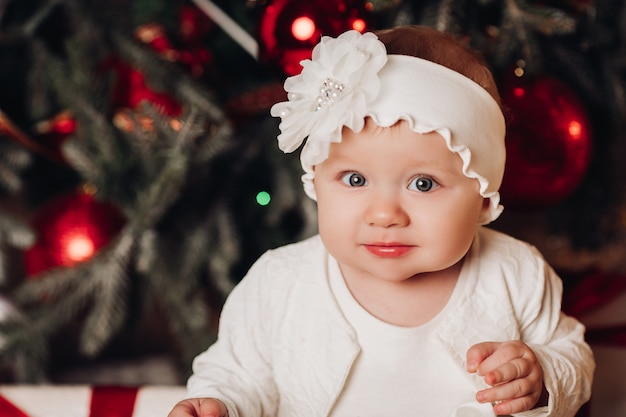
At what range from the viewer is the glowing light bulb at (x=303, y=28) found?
3.35ft

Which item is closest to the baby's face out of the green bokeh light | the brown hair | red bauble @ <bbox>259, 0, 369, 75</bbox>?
the brown hair

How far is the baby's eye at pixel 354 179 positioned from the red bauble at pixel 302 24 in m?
0.30

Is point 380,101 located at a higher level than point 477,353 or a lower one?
higher

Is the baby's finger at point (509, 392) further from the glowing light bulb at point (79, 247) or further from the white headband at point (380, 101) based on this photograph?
the glowing light bulb at point (79, 247)

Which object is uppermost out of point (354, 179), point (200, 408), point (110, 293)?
point (354, 179)

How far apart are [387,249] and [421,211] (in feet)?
0.17

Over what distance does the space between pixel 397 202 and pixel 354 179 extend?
0.17ft

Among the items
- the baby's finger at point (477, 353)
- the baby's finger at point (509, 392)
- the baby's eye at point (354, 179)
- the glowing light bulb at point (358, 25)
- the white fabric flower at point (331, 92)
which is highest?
the white fabric flower at point (331, 92)

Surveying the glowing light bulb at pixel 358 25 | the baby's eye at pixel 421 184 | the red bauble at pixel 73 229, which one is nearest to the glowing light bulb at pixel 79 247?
the red bauble at pixel 73 229

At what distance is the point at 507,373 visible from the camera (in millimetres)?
754

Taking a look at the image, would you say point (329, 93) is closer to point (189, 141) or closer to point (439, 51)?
point (439, 51)

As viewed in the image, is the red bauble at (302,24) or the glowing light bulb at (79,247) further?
the glowing light bulb at (79,247)

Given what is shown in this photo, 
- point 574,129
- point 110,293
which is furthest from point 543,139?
point 110,293

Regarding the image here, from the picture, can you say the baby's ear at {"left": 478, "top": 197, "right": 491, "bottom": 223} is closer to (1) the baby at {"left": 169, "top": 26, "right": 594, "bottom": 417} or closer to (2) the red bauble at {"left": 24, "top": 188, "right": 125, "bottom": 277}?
(1) the baby at {"left": 169, "top": 26, "right": 594, "bottom": 417}
